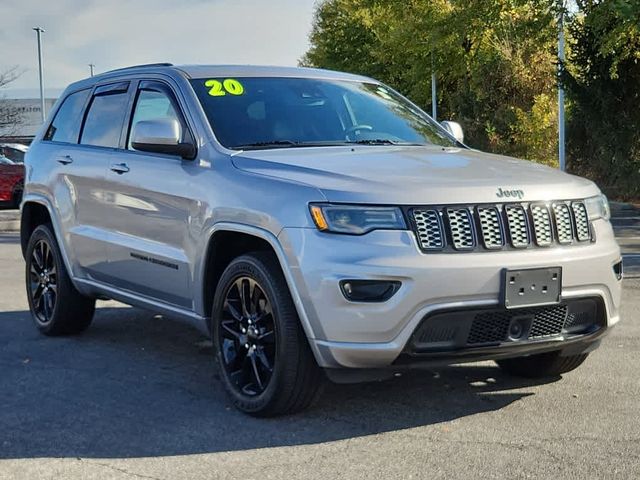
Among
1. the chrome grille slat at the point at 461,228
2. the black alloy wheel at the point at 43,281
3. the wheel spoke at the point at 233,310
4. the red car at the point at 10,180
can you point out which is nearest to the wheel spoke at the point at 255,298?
the wheel spoke at the point at 233,310

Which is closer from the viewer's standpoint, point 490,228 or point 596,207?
point 490,228

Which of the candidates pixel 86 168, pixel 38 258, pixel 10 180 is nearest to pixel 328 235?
pixel 86 168

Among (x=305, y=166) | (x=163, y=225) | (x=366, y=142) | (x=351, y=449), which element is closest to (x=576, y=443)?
(x=351, y=449)

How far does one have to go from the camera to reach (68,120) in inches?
274

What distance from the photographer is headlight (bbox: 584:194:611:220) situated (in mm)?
4637

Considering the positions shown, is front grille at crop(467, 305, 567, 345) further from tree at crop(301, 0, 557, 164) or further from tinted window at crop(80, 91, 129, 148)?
tree at crop(301, 0, 557, 164)

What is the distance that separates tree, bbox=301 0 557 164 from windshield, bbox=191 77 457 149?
14585 millimetres

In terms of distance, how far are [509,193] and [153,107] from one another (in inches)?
99.2

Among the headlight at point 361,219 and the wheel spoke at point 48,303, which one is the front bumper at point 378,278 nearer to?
the headlight at point 361,219

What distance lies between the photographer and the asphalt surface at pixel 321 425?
3.87 metres

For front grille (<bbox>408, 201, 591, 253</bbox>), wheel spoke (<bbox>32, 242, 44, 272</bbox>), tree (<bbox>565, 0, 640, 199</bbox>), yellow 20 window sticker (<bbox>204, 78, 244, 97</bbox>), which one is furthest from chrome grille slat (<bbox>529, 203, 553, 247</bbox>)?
tree (<bbox>565, 0, 640, 199</bbox>)

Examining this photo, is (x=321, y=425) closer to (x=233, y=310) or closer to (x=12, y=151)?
(x=233, y=310)

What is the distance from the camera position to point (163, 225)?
17.2 ft

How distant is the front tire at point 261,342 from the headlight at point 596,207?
1.58 metres
